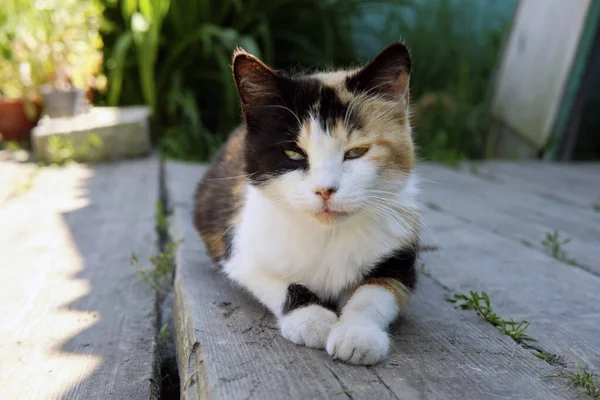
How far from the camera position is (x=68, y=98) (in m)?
4.91

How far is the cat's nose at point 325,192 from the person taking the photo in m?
1.48

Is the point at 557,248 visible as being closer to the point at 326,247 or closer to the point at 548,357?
the point at 548,357

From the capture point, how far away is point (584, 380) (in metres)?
1.29

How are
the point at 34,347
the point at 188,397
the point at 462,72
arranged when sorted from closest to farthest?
the point at 188,397
the point at 34,347
the point at 462,72

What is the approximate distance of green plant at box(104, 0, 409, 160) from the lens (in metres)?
5.00

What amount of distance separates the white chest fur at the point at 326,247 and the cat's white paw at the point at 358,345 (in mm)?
276

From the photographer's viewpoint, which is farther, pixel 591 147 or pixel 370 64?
pixel 591 147

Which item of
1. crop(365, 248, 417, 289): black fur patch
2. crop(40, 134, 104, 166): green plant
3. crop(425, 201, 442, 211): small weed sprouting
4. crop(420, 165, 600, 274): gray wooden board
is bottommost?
crop(40, 134, 104, 166): green plant

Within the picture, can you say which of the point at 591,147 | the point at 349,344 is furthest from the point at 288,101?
the point at 591,147

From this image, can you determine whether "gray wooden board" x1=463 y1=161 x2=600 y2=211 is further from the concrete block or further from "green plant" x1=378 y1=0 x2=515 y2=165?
the concrete block

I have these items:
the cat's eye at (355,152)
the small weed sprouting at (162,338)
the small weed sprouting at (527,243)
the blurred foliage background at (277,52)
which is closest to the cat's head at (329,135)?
the cat's eye at (355,152)

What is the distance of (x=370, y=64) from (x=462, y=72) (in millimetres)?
4459

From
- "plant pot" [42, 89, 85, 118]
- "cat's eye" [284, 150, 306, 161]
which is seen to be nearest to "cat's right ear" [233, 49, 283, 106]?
"cat's eye" [284, 150, 306, 161]

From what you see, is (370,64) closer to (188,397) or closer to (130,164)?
(188,397)
